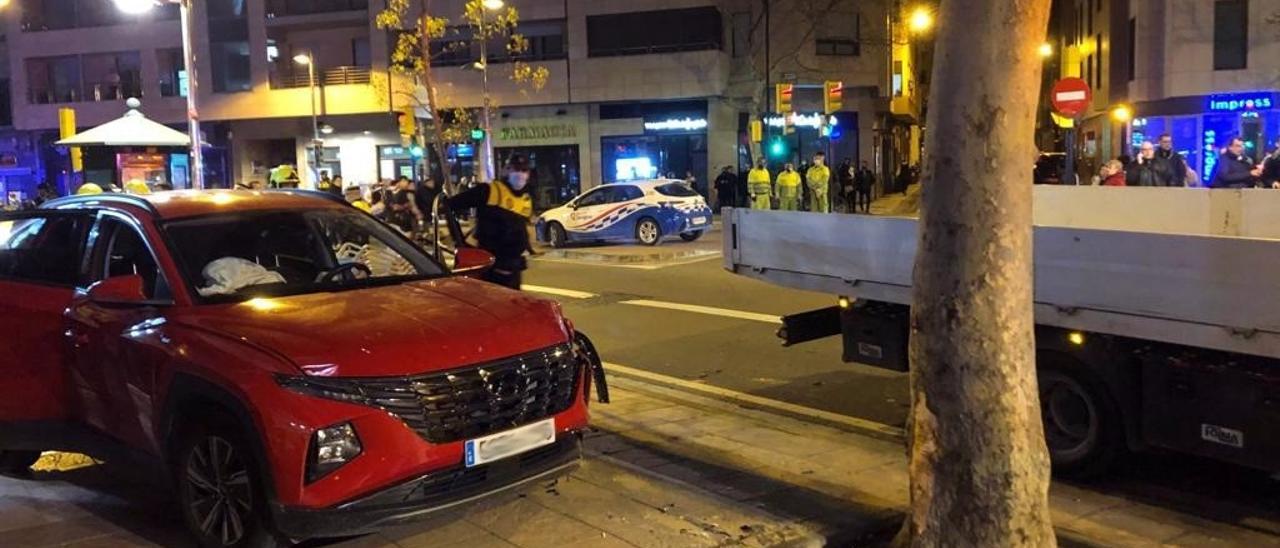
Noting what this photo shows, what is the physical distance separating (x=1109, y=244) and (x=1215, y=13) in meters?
28.6

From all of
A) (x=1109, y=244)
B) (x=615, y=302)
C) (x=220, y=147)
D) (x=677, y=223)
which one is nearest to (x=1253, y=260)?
(x=1109, y=244)

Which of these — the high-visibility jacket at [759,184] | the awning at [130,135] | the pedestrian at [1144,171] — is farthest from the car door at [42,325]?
the high-visibility jacket at [759,184]

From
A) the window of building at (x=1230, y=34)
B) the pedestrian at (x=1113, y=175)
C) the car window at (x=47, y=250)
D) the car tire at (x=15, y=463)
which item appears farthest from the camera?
the window of building at (x=1230, y=34)

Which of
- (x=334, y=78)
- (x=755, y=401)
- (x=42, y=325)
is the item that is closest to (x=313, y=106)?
(x=334, y=78)

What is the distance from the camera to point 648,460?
6.27 m

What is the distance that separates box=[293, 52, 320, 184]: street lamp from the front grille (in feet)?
114

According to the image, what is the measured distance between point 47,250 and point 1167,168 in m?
14.6

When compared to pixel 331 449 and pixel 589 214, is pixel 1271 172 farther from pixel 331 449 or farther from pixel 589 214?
pixel 331 449

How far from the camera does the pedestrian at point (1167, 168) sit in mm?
15305

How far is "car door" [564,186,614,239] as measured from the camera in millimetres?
22719

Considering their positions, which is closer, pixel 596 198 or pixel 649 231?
pixel 649 231

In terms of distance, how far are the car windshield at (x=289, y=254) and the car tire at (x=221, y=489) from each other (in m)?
0.69

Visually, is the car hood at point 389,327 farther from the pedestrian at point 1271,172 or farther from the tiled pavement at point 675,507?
the pedestrian at point 1271,172

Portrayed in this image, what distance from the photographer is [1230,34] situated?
29438 millimetres
